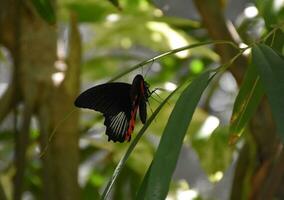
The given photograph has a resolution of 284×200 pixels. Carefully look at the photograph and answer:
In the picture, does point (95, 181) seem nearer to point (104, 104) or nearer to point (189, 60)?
point (189, 60)

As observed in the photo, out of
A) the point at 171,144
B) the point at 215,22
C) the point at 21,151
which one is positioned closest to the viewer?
the point at 171,144

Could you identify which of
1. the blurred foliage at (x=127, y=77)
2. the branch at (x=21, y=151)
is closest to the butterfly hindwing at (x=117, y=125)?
the branch at (x=21, y=151)

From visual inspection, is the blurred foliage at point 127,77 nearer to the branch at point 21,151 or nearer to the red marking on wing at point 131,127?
the branch at point 21,151

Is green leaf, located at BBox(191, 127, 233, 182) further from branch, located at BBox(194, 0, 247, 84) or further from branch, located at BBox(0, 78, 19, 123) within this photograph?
branch, located at BBox(0, 78, 19, 123)

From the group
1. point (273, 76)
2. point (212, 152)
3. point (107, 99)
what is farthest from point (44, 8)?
point (212, 152)

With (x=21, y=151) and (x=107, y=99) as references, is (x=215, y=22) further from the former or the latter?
(x=107, y=99)

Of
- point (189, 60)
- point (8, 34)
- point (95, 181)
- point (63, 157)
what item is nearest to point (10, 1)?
point (8, 34)
